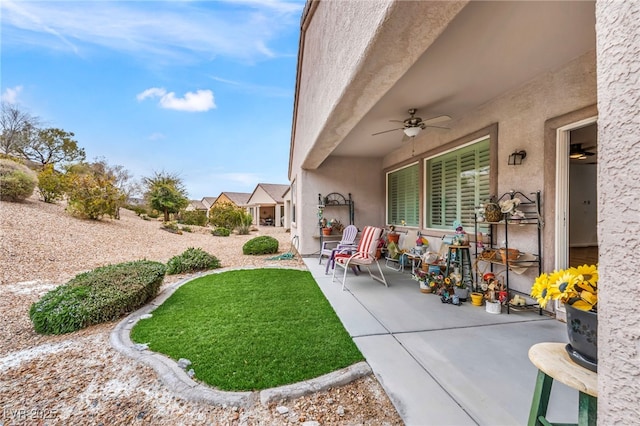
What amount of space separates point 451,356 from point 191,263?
18.3ft

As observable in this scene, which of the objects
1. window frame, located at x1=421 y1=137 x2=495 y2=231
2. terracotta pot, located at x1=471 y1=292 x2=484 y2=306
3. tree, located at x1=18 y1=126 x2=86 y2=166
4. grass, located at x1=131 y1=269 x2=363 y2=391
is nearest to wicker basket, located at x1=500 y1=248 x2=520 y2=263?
terracotta pot, located at x1=471 y1=292 x2=484 y2=306

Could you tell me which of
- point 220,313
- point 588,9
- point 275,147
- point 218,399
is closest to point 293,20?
point 588,9

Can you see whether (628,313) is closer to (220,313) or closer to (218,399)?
(218,399)

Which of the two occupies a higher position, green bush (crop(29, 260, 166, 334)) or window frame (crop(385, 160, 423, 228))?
window frame (crop(385, 160, 423, 228))

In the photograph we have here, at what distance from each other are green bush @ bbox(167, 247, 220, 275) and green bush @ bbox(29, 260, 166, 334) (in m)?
1.98

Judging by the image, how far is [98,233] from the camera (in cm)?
999

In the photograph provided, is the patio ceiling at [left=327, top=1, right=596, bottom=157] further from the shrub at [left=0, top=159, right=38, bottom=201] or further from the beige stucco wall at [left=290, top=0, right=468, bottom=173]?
the shrub at [left=0, top=159, right=38, bottom=201]

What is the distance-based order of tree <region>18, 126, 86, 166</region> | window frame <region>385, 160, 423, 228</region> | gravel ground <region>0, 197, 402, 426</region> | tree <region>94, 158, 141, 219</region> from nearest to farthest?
gravel ground <region>0, 197, 402, 426</region>, window frame <region>385, 160, 423, 228</region>, tree <region>18, 126, 86, 166</region>, tree <region>94, 158, 141, 219</region>

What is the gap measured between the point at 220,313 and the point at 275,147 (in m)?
19.1

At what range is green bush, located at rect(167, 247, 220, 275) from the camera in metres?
6.20

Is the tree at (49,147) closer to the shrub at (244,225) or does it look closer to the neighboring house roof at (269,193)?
the neighboring house roof at (269,193)

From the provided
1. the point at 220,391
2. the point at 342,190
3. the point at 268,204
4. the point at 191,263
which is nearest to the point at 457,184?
the point at 342,190

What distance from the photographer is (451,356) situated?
100 inches

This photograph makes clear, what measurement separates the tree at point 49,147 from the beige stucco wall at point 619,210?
2626cm
